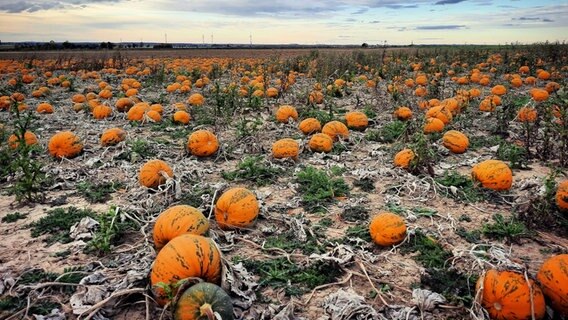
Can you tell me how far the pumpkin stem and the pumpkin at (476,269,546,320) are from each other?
7.50 ft

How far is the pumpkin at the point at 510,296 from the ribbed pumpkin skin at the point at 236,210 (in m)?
2.72

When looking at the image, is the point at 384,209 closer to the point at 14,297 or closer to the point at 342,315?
the point at 342,315

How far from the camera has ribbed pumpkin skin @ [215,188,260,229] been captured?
5043 millimetres

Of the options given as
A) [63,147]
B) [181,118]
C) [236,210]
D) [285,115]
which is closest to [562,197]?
[236,210]

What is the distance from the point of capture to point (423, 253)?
4582 millimetres

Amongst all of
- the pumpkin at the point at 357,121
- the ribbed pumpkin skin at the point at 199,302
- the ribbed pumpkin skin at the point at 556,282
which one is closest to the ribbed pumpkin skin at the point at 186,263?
the ribbed pumpkin skin at the point at 199,302

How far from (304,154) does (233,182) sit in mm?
2017

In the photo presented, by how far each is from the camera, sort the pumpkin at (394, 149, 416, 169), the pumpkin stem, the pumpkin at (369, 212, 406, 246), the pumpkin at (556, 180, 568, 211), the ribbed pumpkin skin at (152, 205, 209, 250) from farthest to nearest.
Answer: the pumpkin at (394, 149, 416, 169) → the pumpkin at (556, 180, 568, 211) → the pumpkin at (369, 212, 406, 246) → the ribbed pumpkin skin at (152, 205, 209, 250) → the pumpkin stem

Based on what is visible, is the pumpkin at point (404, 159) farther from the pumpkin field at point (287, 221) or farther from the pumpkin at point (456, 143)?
the pumpkin at point (456, 143)

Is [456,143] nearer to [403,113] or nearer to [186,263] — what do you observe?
[403,113]

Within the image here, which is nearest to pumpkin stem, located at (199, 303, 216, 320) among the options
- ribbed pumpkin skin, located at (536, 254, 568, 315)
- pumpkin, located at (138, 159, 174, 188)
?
ribbed pumpkin skin, located at (536, 254, 568, 315)

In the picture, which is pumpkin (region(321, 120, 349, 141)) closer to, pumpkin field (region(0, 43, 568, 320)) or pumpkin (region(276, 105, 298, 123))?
pumpkin field (region(0, 43, 568, 320))

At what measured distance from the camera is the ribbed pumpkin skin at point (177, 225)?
4207mm

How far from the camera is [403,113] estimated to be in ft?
35.0
